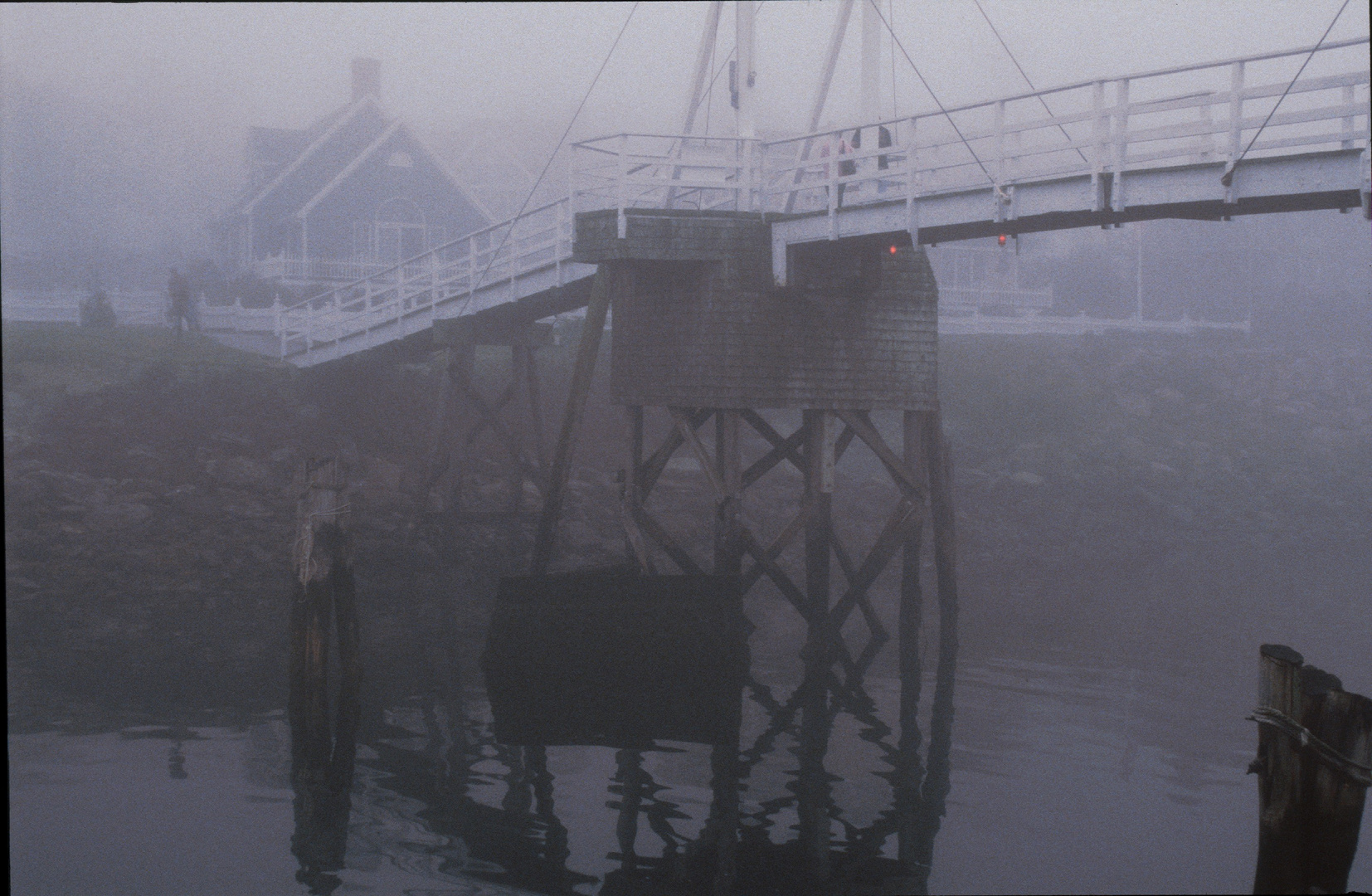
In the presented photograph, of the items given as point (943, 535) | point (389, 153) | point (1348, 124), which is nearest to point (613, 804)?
point (1348, 124)

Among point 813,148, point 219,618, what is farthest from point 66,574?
→ point 813,148

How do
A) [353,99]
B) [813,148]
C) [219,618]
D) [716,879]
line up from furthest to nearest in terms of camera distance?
[353,99]
[219,618]
[813,148]
[716,879]

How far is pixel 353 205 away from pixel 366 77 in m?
5.67

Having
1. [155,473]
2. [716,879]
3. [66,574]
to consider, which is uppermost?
[155,473]

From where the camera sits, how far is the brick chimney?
40.1 m

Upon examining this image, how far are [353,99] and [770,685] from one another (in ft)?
97.1

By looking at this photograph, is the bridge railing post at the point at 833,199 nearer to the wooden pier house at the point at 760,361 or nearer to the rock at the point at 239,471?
the wooden pier house at the point at 760,361

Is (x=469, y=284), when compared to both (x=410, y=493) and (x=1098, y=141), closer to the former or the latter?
(x=410, y=493)

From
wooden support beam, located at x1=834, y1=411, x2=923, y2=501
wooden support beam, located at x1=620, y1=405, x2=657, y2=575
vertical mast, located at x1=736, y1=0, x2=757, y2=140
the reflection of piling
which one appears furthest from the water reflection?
vertical mast, located at x1=736, y1=0, x2=757, y2=140

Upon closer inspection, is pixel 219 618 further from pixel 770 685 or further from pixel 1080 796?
pixel 1080 796

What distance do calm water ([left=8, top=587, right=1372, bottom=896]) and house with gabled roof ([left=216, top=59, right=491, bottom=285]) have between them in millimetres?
24506

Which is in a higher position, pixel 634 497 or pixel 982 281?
pixel 982 281

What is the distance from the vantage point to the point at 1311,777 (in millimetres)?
6086

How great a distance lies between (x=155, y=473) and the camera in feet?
72.8
